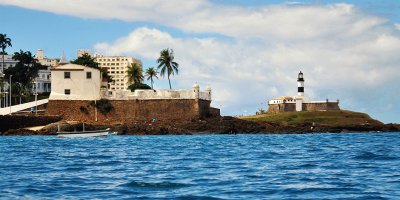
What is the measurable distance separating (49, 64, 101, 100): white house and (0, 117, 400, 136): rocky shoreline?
6843 mm

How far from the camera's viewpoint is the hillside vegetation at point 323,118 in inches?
4845

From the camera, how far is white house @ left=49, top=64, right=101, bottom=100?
104750 millimetres

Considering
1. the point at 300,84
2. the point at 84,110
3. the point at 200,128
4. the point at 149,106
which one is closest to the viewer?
the point at 200,128

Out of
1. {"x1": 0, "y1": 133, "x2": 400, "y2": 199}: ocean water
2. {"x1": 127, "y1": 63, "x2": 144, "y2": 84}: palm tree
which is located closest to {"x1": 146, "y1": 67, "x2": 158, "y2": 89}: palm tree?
{"x1": 127, "y1": 63, "x2": 144, "y2": 84}: palm tree

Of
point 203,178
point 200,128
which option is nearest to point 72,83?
point 200,128

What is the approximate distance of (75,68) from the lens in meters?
105

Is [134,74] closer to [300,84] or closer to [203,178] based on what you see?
[300,84]

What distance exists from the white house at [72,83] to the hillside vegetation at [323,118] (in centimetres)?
3186

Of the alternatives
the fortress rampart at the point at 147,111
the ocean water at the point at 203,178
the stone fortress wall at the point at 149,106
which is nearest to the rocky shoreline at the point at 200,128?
the fortress rampart at the point at 147,111

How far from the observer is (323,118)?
127 metres

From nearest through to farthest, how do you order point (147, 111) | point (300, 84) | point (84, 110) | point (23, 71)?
point (84, 110), point (147, 111), point (23, 71), point (300, 84)

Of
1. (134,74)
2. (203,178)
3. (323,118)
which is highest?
Answer: (134,74)

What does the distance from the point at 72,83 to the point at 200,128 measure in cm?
2139

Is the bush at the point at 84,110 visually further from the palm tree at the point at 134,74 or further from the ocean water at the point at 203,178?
the ocean water at the point at 203,178
